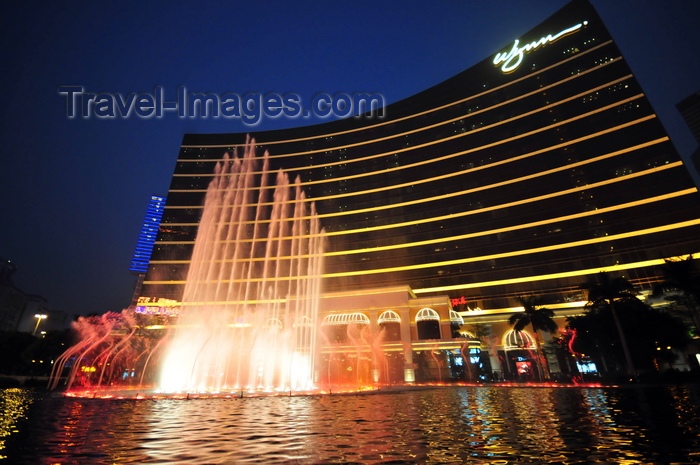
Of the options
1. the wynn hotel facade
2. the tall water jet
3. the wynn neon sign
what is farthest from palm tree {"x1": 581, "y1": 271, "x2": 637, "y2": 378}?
the wynn neon sign

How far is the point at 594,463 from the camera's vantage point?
218 inches

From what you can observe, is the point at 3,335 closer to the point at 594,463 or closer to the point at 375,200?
the point at 375,200

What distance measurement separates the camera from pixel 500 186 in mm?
64688

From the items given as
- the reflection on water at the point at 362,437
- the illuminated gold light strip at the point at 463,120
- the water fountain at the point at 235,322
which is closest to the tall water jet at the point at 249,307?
the water fountain at the point at 235,322

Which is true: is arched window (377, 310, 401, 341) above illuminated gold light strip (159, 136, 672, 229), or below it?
below

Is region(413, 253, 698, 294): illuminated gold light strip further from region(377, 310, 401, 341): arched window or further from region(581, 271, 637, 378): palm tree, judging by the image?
region(377, 310, 401, 341): arched window

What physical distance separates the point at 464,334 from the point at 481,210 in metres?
25.2

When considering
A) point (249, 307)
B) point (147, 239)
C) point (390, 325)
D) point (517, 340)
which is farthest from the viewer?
point (147, 239)

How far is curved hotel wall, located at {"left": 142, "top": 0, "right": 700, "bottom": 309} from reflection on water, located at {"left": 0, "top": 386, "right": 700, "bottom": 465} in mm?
49068

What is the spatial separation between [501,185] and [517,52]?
33457mm

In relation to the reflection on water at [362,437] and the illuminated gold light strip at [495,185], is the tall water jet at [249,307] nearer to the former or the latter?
the illuminated gold light strip at [495,185]

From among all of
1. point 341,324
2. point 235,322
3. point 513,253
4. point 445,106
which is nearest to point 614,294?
point 513,253

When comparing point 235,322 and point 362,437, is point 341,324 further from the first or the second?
point 362,437

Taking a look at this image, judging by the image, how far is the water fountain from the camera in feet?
108
